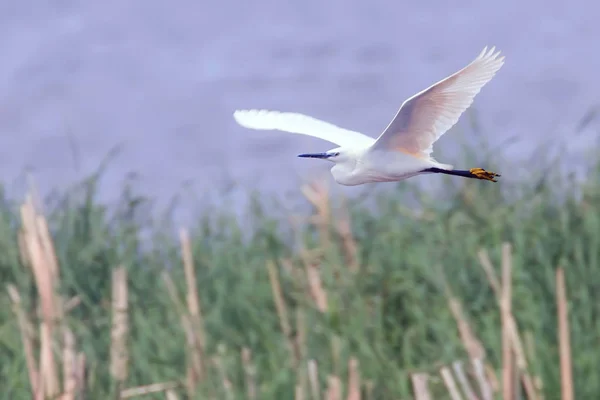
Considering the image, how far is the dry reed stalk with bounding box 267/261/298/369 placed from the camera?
4.21m

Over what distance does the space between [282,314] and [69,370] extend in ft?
2.80

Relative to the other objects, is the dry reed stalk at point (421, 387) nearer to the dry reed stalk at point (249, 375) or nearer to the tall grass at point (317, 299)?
the tall grass at point (317, 299)

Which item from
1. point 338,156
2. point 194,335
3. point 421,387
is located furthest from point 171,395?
point 338,156

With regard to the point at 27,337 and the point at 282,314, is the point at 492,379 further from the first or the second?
the point at 27,337

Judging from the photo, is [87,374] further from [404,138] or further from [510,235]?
[404,138]

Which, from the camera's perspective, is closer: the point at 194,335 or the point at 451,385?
the point at 451,385

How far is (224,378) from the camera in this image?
3.92m

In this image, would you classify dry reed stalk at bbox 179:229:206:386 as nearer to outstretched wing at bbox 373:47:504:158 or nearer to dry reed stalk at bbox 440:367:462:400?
dry reed stalk at bbox 440:367:462:400

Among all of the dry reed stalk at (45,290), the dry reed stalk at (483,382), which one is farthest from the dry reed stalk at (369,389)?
the dry reed stalk at (45,290)

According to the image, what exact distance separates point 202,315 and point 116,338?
0.38m

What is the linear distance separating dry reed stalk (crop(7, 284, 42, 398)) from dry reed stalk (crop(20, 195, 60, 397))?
3 centimetres

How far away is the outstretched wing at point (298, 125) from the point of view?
265cm

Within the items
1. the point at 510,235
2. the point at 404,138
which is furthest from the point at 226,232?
the point at 404,138

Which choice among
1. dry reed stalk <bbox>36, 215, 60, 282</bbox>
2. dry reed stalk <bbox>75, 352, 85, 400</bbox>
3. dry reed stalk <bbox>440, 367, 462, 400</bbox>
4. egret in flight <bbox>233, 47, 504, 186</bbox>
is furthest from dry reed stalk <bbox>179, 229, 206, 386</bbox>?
egret in flight <bbox>233, 47, 504, 186</bbox>
